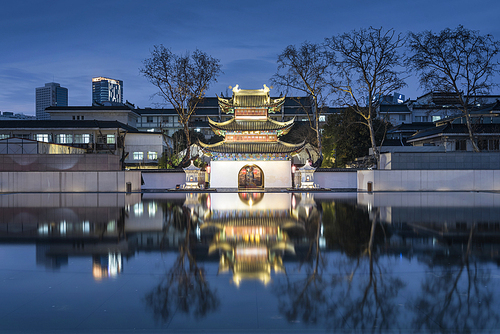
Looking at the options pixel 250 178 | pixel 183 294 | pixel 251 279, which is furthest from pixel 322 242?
pixel 250 178

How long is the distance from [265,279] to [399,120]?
72.1 meters

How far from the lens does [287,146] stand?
35562 millimetres

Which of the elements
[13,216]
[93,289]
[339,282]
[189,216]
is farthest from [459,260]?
[13,216]

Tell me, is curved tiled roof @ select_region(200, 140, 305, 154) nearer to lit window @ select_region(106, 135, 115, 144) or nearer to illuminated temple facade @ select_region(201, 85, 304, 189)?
illuminated temple facade @ select_region(201, 85, 304, 189)

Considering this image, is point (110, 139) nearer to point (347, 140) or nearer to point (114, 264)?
point (347, 140)

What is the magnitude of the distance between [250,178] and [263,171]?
10.1 feet

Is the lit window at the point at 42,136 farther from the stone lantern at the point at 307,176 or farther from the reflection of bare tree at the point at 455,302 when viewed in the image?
the reflection of bare tree at the point at 455,302

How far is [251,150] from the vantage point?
35062 mm

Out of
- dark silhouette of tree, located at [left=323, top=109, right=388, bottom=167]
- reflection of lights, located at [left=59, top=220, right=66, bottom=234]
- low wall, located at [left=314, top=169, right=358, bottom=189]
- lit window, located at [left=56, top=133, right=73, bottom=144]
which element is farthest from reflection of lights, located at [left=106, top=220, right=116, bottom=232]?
lit window, located at [left=56, top=133, right=73, bottom=144]

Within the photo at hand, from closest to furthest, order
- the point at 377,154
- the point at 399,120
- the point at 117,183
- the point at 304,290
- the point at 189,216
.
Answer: the point at 304,290, the point at 189,216, the point at 117,183, the point at 377,154, the point at 399,120

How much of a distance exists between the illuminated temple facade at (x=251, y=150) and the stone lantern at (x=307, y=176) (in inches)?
47.3

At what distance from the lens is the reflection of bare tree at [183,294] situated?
5.16m

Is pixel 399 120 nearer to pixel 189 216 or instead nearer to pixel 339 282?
pixel 189 216

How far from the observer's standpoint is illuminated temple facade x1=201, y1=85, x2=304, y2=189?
1385 inches
